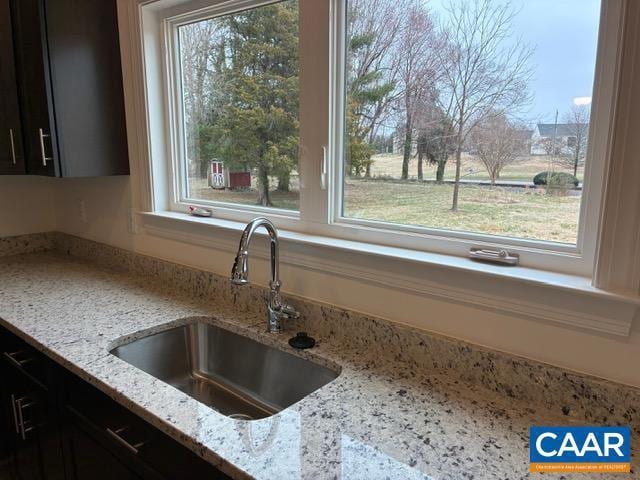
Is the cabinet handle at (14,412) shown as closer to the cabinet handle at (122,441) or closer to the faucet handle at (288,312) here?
the cabinet handle at (122,441)

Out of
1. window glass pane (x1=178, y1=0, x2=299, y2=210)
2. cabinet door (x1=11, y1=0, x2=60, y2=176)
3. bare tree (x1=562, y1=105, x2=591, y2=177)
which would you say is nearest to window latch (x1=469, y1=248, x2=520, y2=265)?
bare tree (x1=562, y1=105, x2=591, y2=177)

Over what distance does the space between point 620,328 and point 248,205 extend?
1.28 metres

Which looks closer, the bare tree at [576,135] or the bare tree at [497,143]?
the bare tree at [576,135]

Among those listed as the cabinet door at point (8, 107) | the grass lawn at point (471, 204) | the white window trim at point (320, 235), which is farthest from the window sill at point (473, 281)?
the cabinet door at point (8, 107)

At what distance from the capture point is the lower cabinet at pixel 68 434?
106cm

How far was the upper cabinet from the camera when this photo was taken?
1.87 meters

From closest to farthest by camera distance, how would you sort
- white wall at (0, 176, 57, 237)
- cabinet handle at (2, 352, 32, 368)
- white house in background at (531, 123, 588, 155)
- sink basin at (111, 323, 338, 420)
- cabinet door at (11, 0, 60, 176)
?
white house in background at (531, 123, 588, 155), sink basin at (111, 323, 338, 420), cabinet handle at (2, 352, 32, 368), cabinet door at (11, 0, 60, 176), white wall at (0, 176, 57, 237)

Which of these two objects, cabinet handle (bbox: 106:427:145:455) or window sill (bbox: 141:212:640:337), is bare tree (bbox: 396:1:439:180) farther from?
cabinet handle (bbox: 106:427:145:455)

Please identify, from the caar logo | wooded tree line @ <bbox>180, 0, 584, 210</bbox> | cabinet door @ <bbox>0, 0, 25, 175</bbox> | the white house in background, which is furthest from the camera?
cabinet door @ <bbox>0, 0, 25, 175</bbox>

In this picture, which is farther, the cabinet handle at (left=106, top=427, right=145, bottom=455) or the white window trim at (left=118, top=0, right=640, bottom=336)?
the cabinet handle at (left=106, top=427, right=145, bottom=455)

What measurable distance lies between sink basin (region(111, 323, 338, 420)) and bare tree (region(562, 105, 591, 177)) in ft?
2.57

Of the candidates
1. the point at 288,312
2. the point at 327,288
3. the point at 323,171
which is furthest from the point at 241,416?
the point at 323,171

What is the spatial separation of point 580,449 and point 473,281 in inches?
15.7

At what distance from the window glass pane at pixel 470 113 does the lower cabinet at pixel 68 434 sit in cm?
83
